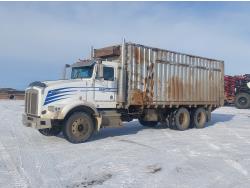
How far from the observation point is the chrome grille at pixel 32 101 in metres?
10.1

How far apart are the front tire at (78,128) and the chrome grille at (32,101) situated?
1.07 m

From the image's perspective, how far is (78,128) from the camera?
33.7 ft

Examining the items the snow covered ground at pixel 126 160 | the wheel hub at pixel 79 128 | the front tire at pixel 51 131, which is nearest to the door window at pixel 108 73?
the wheel hub at pixel 79 128

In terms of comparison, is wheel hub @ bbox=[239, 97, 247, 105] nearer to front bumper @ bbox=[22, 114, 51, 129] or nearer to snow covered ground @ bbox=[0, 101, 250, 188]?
snow covered ground @ bbox=[0, 101, 250, 188]

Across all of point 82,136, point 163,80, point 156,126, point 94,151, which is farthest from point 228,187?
point 156,126

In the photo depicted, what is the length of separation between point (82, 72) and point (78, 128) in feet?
6.47

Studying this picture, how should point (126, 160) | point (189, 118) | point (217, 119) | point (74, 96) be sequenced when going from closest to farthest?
point (126, 160) → point (74, 96) → point (189, 118) → point (217, 119)

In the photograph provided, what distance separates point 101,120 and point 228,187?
18.2 feet

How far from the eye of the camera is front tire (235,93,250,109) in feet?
86.1

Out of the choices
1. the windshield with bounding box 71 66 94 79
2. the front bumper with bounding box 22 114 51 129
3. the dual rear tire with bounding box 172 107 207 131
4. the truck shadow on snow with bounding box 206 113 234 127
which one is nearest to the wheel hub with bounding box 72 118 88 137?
the front bumper with bounding box 22 114 51 129

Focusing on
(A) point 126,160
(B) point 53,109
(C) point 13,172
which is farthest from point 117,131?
(C) point 13,172

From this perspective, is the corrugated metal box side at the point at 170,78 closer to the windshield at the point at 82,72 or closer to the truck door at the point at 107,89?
the truck door at the point at 107,89

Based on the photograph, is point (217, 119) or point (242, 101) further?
point (242, 101)

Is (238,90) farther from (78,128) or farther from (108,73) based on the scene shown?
(78,128)
